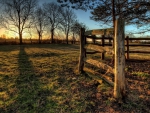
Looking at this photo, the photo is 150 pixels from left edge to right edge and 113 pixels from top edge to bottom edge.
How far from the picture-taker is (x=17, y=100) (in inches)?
114

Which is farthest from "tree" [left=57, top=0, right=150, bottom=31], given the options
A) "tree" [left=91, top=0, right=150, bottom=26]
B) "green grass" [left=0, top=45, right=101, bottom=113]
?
"green grass" [left=0, top=45, right=101, bottom=113]

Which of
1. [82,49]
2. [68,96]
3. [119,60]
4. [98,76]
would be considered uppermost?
[82,49]

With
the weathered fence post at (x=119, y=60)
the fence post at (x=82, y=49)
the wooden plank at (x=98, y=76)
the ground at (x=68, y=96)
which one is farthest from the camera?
the fence post at (x=82, y=49)

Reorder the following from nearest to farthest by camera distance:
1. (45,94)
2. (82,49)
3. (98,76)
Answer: (45,94), (98,76), (82,49)

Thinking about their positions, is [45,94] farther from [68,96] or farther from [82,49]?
[82,49]

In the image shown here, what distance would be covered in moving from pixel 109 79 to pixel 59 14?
33371 millimetres

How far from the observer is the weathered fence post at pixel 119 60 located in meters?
2.72

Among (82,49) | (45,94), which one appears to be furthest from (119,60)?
(82,49)

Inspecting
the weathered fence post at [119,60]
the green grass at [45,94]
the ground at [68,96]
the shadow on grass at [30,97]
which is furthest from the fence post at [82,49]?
the weathered fence post at [119,60]

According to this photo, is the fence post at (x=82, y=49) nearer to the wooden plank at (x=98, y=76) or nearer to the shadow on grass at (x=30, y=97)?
the wooden plank at (x=98, y=76)

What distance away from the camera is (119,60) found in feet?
9.07

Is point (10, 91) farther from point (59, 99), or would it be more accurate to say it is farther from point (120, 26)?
point (120, 26)

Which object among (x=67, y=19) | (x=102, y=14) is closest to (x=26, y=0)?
(x=67, y=19)

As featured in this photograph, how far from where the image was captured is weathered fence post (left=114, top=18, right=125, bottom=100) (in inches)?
107
